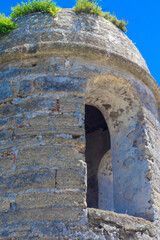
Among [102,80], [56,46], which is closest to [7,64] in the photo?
[56,46]

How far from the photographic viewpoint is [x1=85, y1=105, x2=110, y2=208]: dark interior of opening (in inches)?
235

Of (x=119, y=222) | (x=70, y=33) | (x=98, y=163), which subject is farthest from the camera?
(x=98, y=163)

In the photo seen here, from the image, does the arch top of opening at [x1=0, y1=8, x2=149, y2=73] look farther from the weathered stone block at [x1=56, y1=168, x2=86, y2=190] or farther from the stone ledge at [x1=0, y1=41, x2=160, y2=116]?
the weathered stone block at [x1=56, y1=168, x2=86, y2=190]

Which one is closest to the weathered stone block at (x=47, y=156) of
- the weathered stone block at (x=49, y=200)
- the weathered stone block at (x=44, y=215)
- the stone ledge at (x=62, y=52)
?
the weathered stone block at (x=49, y=200)

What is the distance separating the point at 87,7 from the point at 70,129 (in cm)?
242

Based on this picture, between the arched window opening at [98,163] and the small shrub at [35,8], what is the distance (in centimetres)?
221

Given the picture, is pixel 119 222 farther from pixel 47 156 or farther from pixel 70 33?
pixel 70 33

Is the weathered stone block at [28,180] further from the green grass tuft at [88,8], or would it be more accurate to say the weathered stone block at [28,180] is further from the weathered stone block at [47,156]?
the green grass tuft at [88,8]

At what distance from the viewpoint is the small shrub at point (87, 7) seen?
513cm

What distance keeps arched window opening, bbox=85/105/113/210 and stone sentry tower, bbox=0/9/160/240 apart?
5cm

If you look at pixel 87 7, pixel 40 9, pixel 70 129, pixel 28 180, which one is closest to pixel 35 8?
pixel 40 9

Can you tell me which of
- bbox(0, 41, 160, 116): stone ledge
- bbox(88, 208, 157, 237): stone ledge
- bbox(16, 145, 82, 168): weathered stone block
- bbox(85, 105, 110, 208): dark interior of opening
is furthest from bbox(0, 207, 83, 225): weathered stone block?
bbox(85, 105, 110, 208): dark interior of opening

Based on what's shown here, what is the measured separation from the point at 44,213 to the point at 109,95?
2264 mm

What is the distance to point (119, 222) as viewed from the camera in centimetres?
334
